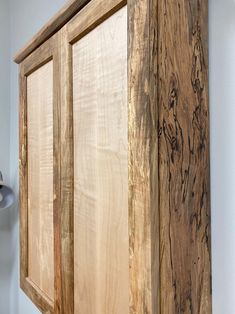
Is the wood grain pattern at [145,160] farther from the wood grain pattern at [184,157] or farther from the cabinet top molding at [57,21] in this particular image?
the cabinet top molding at [57,21]

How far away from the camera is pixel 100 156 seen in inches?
35.6

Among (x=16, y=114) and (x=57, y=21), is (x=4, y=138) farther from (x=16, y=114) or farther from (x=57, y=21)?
(x=57, y=21)

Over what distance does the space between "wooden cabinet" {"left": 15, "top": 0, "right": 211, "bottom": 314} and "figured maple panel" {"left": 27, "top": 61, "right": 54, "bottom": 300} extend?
0.27 feet

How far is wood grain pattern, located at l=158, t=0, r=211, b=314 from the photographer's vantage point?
707mm

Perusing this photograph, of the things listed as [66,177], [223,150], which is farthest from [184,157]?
[66,177]

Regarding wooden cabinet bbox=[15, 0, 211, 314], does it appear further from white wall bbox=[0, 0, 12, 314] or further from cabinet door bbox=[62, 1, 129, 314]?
white wall bbox=[0, 0, 12, 314]

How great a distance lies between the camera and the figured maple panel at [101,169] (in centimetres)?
81

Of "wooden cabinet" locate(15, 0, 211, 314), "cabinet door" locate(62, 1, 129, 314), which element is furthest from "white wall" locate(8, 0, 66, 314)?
"cabinet door" locate(62, 1, 129, 314)

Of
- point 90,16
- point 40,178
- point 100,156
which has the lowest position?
point 40,178

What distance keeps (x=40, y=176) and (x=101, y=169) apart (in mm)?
505

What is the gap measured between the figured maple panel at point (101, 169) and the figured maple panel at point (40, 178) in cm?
23

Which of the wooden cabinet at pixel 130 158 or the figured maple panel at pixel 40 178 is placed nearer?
the wooden cabinet at pixel 130 158

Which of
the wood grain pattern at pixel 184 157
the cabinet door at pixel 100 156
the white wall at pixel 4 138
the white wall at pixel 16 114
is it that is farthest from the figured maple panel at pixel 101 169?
the white wall at pixel 4 138

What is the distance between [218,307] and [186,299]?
8 centimetres
